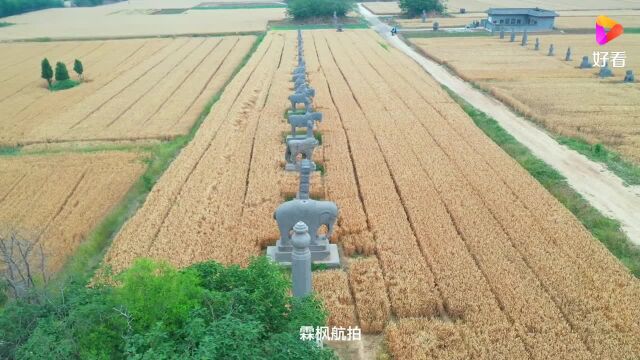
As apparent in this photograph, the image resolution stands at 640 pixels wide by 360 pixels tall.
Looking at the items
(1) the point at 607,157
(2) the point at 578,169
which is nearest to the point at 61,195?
(2) the point at 578,169

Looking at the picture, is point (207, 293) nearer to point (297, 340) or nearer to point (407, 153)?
point (297, 340)

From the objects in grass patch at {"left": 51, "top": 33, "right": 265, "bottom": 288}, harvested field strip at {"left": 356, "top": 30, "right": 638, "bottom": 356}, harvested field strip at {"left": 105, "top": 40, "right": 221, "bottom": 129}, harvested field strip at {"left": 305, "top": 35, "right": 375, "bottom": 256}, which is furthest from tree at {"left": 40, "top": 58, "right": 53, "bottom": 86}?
harvested field strip at {"left": 356, "top": 30, "right": 638, "bottom": 356}

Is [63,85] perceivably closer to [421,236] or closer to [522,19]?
[421,236]

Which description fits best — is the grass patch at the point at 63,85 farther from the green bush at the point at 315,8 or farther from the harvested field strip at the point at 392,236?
the green bush at the point at 315,8

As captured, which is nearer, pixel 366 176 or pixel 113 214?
pixel 113 214

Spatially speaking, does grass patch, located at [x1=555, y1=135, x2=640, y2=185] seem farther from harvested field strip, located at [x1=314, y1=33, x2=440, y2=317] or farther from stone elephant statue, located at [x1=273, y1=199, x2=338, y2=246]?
stone elephant statue, located at [x1=273, y1=199, x2=338, y2=246]

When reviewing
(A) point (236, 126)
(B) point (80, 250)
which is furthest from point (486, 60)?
(B) point (80, 250)
